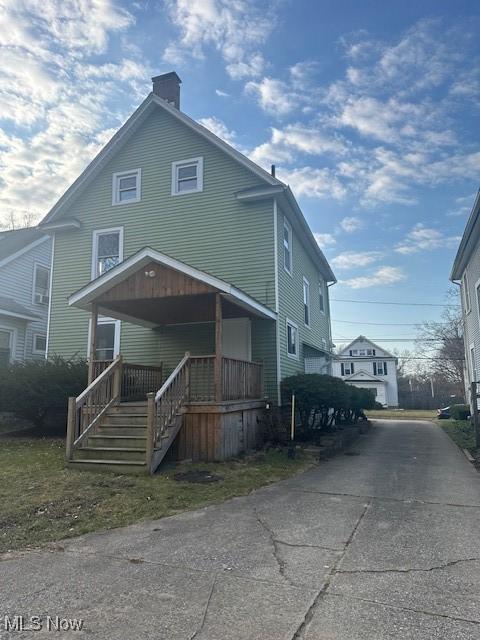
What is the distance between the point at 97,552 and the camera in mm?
4312

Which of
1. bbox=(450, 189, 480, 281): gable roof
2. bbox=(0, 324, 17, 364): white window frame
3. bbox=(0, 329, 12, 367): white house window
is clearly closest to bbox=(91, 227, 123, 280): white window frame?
bbox=(0, 324, 17, 364): white window frame

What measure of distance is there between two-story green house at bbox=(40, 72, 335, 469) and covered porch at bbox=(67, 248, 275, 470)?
31 millimetres

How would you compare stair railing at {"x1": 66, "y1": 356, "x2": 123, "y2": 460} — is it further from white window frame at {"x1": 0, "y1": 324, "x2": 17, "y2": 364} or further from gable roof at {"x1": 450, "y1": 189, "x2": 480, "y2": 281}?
gable roof at {"x1": 450, "y1": 189, "x2": 480, "y2": 281}

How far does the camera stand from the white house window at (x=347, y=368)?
51.3 metres

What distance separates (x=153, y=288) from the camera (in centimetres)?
946

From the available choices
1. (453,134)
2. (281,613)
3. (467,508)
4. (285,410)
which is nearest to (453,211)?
(453,134)

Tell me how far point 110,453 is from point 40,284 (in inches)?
582

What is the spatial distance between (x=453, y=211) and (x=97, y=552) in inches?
686

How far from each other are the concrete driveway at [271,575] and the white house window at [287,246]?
8829 mm

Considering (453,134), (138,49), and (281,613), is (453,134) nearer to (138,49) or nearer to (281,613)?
(138,49)

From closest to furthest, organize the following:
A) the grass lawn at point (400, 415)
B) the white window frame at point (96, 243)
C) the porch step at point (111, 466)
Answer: the porch step at point (111, 466), the white window frame at point (96, 243), the grass lawn at point (400, 415)

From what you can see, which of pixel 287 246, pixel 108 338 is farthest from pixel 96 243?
pixel 287 246

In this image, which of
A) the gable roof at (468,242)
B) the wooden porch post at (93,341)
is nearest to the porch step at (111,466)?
the wooden porch post at (93,341)

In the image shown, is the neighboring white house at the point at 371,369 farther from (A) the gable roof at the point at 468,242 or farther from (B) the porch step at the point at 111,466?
(B) the porch step at the point at 111,466
